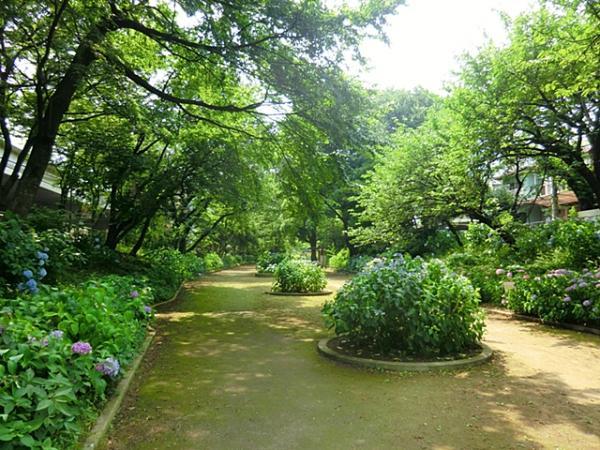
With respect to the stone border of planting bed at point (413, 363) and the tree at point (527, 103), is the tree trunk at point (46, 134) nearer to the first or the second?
the stone border of planting bed at point (413, 363)

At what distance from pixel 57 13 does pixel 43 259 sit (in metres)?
4.13

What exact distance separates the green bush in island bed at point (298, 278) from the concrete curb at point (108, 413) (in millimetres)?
10159

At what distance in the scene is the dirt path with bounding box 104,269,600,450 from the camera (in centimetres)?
353

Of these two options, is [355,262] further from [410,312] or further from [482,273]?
[410,312]

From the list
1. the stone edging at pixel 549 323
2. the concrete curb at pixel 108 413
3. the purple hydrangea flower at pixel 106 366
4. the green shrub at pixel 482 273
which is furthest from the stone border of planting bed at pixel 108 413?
the green shrub at pixel 482 273

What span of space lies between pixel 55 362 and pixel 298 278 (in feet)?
41.5

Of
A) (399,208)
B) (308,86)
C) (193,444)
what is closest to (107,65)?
(308,86)

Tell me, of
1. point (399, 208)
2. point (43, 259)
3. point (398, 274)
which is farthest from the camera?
point (399, 208)

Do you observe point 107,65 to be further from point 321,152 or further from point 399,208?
point 399,208

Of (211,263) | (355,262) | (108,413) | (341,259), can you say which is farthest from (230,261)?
(108,413)

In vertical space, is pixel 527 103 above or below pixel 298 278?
above

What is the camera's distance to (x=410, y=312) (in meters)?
5.67

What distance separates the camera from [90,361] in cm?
349

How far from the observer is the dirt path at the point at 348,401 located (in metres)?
3.53
